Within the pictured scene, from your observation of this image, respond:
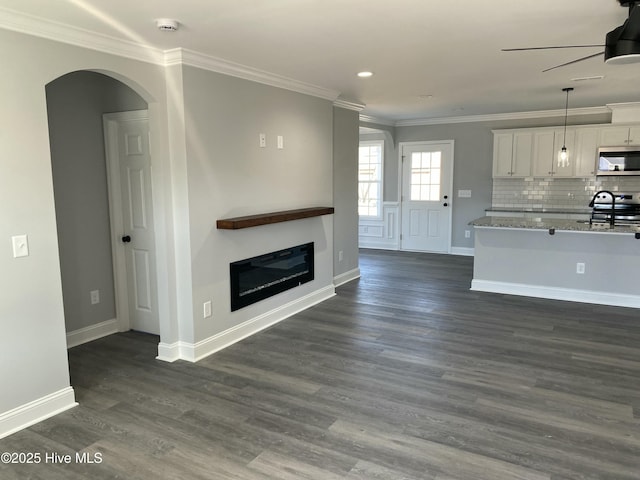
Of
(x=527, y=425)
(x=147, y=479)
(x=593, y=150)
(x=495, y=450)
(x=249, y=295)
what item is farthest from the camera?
(x=593, y=150)

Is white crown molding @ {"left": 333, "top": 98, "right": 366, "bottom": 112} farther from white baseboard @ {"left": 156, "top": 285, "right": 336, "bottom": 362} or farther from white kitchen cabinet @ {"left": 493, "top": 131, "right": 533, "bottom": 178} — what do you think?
white kitchen cabinet @ {"left": 493, "top": 131, "right": 533, "bottom": 178}

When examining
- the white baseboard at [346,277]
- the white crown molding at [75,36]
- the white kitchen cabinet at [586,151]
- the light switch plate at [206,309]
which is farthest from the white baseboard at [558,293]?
the white crown molding at [75,36]

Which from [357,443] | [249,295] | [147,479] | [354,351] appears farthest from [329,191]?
[147,479]

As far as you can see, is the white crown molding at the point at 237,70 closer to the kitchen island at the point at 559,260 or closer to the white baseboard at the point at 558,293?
the kitchen island at the point at 559,260

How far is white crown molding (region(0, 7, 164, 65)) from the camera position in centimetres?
265

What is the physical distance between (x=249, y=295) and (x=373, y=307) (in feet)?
5.18

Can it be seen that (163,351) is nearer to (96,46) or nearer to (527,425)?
(96,46)

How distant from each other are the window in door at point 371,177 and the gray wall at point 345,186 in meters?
2.76

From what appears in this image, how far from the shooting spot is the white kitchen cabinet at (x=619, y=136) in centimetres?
675

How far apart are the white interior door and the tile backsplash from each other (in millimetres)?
922

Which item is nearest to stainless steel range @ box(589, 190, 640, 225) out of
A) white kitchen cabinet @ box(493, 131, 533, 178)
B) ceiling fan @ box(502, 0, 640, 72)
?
white kitchen cabinet @ box(493, 131, 533, 178)

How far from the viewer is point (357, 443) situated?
2.67 meters

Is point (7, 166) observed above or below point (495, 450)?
above

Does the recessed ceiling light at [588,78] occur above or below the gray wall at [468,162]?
above
